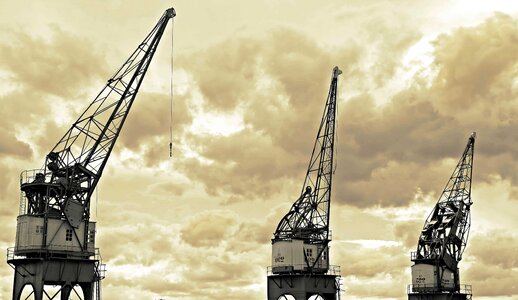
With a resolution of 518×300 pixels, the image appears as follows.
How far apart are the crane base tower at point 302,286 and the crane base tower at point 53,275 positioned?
28.0 m

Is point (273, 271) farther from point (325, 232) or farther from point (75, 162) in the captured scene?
point (75, 162)

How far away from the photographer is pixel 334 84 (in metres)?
97.9

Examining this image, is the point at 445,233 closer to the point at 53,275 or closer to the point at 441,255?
the point at 441,255

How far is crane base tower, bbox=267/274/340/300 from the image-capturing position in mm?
85875

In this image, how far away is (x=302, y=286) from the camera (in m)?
85.7

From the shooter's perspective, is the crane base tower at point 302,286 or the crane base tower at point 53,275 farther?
the crane base tower at point 302,286

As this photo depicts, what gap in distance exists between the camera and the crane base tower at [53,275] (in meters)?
63.9

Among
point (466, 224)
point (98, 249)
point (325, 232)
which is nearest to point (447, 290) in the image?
point (466, 224)

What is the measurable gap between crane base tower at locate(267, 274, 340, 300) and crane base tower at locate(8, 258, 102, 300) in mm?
27986

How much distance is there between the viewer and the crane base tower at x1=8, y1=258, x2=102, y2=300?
63875 mm

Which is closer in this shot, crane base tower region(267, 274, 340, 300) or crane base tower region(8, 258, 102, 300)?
crane base tower region(8, 258, 102, 300)

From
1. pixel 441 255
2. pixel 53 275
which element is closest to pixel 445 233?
pixel 441 255

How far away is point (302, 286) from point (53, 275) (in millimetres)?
33843

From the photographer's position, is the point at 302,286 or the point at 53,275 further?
the point at 302,286
